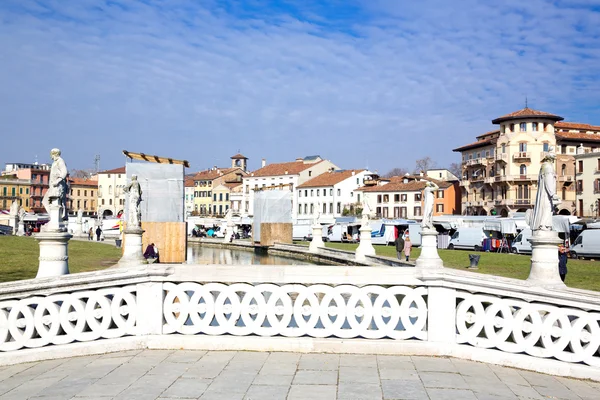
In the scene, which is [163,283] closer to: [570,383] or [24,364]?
[24,364]

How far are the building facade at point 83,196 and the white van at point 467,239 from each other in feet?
331

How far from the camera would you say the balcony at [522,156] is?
76188mm

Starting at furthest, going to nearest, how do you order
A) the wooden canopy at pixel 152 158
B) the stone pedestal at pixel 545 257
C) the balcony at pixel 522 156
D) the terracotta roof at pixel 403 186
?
the terracotta roof at pixel 403 186
the balcony at pixel 522 156
the wooden canopy at pixel 152 158
the stone pedestal at pixel 545 257

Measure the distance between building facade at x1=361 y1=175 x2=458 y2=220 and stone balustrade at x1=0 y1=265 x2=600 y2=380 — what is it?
79.7 m

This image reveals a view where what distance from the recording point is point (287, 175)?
109 metres

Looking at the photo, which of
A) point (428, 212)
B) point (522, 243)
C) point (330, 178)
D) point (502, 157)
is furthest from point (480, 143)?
point (428, 212)

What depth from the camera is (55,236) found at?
895cm

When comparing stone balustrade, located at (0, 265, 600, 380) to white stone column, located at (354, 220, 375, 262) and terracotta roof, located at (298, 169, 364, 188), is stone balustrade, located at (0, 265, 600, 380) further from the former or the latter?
terracotta roof, located at (298, 169, 364, 188)

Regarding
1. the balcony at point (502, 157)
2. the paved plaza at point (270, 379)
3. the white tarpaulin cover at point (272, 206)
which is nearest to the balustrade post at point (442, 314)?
the paved plaza at point (270, 379)

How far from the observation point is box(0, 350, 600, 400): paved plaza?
5723 mm

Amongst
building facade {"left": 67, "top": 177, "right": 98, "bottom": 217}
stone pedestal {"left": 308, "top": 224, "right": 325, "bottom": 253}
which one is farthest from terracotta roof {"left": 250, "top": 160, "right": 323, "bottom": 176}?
stone pedestal {"left": 308, "top": 224, "right": 325, "bottom": 253}

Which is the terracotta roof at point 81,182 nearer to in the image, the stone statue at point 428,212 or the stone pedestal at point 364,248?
the stone pedestal at point 364,248

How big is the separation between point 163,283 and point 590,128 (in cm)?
8789

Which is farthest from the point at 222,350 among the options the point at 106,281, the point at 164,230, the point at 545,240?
the point at 164,230
